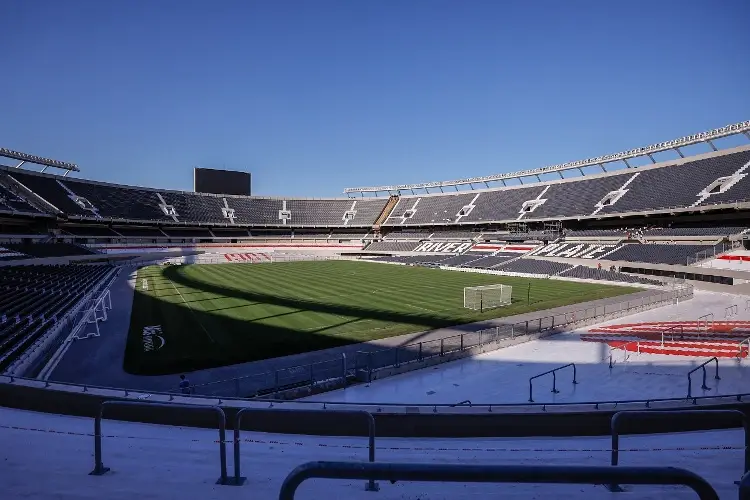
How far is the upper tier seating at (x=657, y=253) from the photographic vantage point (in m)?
34.9

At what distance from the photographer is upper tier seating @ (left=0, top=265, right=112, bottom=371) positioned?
1410cm

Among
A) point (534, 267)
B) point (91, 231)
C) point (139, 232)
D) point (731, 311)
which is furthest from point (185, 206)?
point (731, 311)

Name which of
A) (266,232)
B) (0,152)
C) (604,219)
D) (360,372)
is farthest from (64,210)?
(604,219)

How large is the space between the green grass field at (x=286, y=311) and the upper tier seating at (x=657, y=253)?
8.15 m

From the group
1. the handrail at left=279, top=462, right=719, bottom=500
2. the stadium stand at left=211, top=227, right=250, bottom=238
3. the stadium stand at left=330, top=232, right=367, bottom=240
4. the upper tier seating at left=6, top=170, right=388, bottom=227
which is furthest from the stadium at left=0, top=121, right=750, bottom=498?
the stadium stand at left=330, top=232, right=367, bottom=240

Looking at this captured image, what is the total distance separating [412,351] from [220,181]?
7825 centimetres

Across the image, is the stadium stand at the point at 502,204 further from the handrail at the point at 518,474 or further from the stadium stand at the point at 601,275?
the handrail at the point at 518,474

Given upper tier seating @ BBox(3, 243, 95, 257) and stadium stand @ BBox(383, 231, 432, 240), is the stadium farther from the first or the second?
stadium stand @ BBox(383, 231, 432, 240)

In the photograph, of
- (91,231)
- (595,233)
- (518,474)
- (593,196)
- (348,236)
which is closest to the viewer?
(518,474)

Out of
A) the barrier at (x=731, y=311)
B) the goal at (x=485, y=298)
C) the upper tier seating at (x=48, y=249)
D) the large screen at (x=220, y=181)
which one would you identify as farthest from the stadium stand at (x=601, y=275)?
the large screen at (x=220, y=181)

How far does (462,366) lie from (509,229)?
55.1 metres

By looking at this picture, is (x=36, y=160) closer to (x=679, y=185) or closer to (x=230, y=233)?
(x=230, y=233)

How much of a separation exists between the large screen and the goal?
69.5 meters

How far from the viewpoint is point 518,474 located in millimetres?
1952
